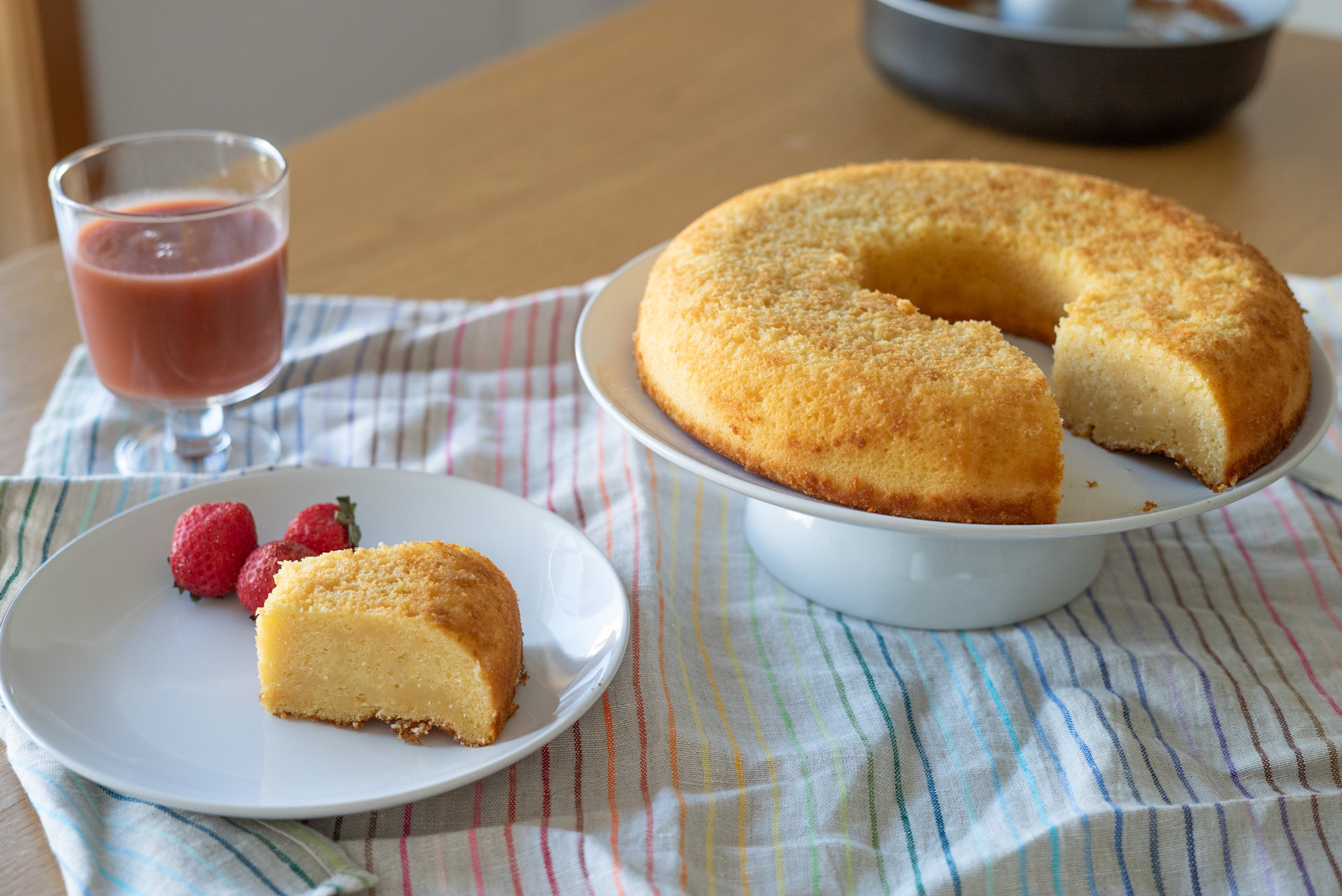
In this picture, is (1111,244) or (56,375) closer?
(1111,244)

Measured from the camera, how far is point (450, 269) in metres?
1.87

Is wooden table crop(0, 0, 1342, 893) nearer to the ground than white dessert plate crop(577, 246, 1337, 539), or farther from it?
nearer to the ground

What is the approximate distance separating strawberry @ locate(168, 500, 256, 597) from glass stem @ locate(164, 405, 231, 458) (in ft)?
1.03

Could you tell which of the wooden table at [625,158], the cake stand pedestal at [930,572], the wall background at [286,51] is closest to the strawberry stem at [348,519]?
the cake stand pedestal at [930,572]

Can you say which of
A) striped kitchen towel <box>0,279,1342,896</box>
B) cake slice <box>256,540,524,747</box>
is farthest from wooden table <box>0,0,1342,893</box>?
cake slice <box>256,540,524,747</box>

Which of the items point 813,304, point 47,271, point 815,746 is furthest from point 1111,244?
point 47,271

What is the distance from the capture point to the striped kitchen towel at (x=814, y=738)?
0.93 m

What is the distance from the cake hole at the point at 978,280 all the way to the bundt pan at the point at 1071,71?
734 mm

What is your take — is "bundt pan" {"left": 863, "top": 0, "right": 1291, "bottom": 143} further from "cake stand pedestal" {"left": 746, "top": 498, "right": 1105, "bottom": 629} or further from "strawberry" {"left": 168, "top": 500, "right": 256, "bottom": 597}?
"strawberry" {"left": 168, "top": 500, "right": 256, "bottom": 597}

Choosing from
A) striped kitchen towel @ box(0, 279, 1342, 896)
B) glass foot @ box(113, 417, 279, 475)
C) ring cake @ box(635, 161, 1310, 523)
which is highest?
ring cake @ box(635, 161, 1310, 523)

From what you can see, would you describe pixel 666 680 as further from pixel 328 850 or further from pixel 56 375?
pixel 56 375

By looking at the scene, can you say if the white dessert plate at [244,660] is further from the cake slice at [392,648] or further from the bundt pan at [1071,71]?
the bundt pan at [1071,71]

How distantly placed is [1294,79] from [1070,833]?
86.1 inches

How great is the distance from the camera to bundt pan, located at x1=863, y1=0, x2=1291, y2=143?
197 centimetres
